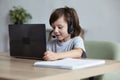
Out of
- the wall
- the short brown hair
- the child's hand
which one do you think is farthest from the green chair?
the wall

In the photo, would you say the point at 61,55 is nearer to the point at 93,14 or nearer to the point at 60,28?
the point at 60,28

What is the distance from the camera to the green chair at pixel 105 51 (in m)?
1.67

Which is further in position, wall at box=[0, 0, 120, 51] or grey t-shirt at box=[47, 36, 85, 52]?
wall at box=[0, 0, 120, 51]

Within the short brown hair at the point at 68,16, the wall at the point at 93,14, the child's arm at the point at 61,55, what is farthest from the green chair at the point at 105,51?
the wall at the point at 93,14

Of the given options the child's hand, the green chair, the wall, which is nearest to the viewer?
the child's hand

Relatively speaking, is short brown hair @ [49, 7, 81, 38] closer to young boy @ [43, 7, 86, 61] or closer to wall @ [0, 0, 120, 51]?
young boy @ [43, 7, 86, 61]

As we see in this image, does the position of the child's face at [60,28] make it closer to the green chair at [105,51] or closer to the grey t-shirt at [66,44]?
the grey t-shirt at [66,44]

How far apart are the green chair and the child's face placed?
0.18 metres

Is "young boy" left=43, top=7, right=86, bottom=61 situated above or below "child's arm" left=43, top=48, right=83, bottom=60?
above

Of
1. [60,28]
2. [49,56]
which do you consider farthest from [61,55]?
[60,28]

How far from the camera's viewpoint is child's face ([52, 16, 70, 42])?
1.71 meters

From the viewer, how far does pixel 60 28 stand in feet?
5.65

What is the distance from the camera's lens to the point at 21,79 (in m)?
0.90

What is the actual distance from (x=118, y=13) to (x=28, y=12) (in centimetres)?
159
